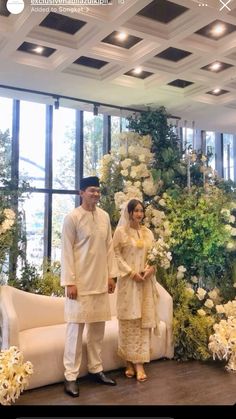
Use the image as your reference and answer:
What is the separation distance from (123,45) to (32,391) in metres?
2.99

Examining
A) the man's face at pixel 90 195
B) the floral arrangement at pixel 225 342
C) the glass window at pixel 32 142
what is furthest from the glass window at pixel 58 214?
the floral arrangement at pixel 225 342

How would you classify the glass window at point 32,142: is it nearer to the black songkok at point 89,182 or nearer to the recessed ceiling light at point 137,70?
the recessed ceiling light at point 137,70

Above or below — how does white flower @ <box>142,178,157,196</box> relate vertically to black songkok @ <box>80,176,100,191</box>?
above

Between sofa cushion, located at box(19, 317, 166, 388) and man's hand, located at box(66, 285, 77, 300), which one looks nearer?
man's hand, located at box(66, 285, 77, 300)

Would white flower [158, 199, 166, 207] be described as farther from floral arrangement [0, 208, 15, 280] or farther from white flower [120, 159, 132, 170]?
floral arrangement [0, 208, 15, 280]

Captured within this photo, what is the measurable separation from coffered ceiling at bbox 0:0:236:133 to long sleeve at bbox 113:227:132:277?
5.35ft

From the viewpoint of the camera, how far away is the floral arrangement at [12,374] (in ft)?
8.79

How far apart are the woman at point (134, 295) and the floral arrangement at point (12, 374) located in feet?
2.76

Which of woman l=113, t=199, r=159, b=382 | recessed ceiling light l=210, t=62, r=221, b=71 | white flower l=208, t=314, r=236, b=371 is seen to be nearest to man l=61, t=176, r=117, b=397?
woman l=113, t=199, r=159, b=382

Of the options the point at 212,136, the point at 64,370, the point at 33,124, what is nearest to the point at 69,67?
the point at 33,124

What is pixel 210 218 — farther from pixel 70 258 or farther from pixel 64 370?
pixel 64 370

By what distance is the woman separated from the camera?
3281mm

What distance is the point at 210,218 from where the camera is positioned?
163 inches

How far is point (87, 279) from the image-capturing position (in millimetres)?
3039
